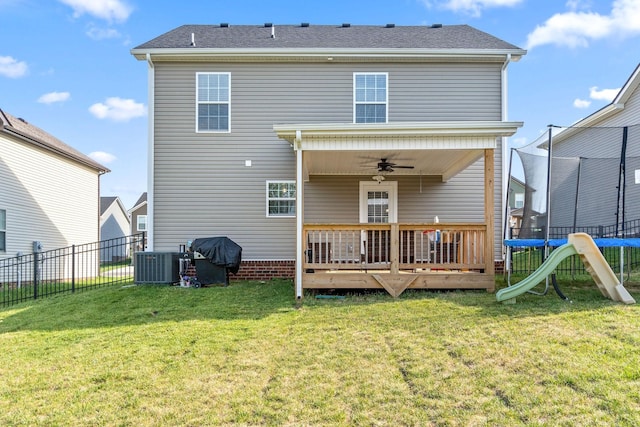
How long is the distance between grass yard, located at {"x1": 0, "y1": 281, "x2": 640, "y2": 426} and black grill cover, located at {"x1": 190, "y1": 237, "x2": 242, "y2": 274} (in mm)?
2397

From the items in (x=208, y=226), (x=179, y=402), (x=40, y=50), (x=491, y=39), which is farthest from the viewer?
(x=40, y=50)

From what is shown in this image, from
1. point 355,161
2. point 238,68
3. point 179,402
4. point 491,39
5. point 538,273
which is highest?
point 491,39

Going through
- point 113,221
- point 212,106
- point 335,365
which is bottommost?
point 335,365

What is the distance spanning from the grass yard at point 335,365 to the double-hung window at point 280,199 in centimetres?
371

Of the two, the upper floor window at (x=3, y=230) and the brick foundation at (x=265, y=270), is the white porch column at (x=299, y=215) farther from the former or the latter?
the upper floor window at (x=3, y=230)

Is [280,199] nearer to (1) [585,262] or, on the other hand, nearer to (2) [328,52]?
(2) [328,52]

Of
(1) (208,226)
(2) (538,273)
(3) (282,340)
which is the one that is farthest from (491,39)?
(3) (282,340)

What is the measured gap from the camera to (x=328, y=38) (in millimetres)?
10773

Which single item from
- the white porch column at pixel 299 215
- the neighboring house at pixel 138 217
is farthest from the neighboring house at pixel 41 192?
the neighboring house at pixel 138 217

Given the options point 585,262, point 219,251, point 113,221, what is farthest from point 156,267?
point 113,221

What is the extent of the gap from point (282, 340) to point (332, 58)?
285 inches

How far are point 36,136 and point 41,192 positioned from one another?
1.79m

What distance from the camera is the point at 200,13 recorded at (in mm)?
12977

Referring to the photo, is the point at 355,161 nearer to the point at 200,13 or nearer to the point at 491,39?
the point at 491,39
